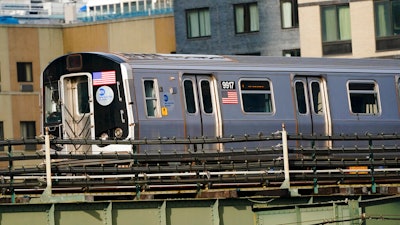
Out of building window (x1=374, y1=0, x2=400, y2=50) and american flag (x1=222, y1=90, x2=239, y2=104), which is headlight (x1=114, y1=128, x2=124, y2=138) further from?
building window (x1=374, y1=0, x2=400, y2=50)

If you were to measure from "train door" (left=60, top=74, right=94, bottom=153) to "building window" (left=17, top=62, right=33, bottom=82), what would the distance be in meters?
38.6

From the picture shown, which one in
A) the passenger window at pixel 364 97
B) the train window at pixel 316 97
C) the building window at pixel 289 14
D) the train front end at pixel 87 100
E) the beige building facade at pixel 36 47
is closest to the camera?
the train front end at pixel 87 100

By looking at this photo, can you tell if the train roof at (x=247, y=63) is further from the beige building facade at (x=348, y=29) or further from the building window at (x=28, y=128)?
the building window at (x=28, y=128)

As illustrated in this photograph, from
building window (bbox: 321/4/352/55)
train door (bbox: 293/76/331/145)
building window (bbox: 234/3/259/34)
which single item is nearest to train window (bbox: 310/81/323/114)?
train door (bbox: 293/76/331/145)

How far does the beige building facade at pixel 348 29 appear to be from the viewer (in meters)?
58.3

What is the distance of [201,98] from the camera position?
105 feet

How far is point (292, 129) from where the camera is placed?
33.2 metres

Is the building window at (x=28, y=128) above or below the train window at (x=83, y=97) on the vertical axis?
below

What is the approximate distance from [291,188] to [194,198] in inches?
73.1

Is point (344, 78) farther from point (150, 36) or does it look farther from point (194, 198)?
point (150, 36)

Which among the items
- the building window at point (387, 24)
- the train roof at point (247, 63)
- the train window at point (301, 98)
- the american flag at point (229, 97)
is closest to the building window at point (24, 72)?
the building window at point (387, 24)

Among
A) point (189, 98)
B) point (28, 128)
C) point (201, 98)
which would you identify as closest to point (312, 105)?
point (201, 98)

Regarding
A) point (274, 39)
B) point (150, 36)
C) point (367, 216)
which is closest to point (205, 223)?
point (367, 216)

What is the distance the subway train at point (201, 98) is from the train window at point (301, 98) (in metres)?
0.03
